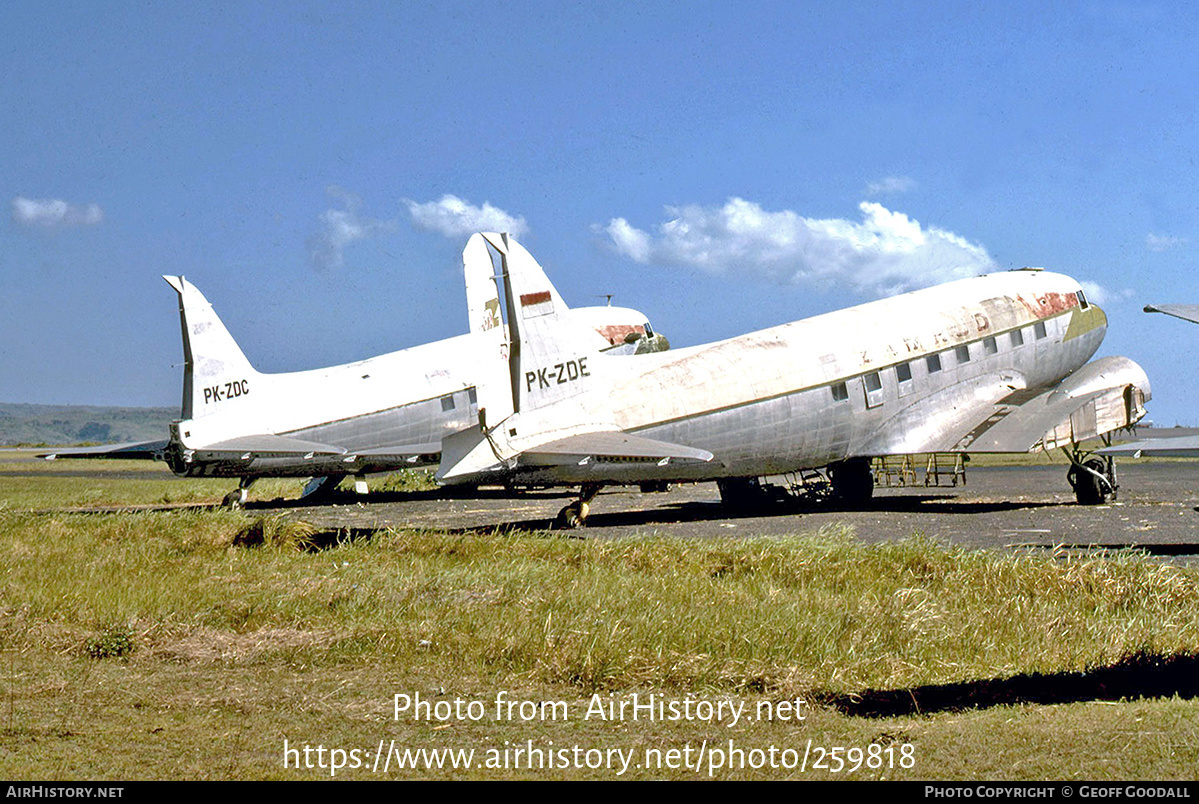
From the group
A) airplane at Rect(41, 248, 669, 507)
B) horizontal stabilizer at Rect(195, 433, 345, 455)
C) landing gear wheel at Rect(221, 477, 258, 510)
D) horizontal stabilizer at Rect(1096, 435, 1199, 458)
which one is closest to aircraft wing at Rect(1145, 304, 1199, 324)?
horizontal stabilizer at Rect(1096, 435, 1199, 458)

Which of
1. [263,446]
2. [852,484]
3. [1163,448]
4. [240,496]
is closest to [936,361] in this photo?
[852,484]

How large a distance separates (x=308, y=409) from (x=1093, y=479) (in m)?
22.9

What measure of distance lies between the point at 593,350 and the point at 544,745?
58.4ft

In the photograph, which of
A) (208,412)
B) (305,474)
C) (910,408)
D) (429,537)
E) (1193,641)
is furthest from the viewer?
(305,474)

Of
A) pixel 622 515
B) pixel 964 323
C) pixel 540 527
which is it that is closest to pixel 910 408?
pixel 964 323

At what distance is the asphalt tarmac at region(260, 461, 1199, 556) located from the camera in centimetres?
2330

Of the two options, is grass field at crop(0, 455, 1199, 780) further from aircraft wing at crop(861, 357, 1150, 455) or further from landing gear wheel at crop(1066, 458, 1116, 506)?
landing gear wheel at crop(1066, 458, 1116, 506)

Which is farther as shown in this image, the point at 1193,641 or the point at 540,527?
the point at 540,527

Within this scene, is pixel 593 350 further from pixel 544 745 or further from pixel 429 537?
pixel 544 745

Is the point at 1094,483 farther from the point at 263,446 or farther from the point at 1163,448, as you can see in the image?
the point at 263,446

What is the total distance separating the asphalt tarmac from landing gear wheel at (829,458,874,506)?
444mm

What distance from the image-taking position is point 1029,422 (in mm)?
29594

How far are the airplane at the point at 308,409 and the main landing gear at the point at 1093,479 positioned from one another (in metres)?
12.9
